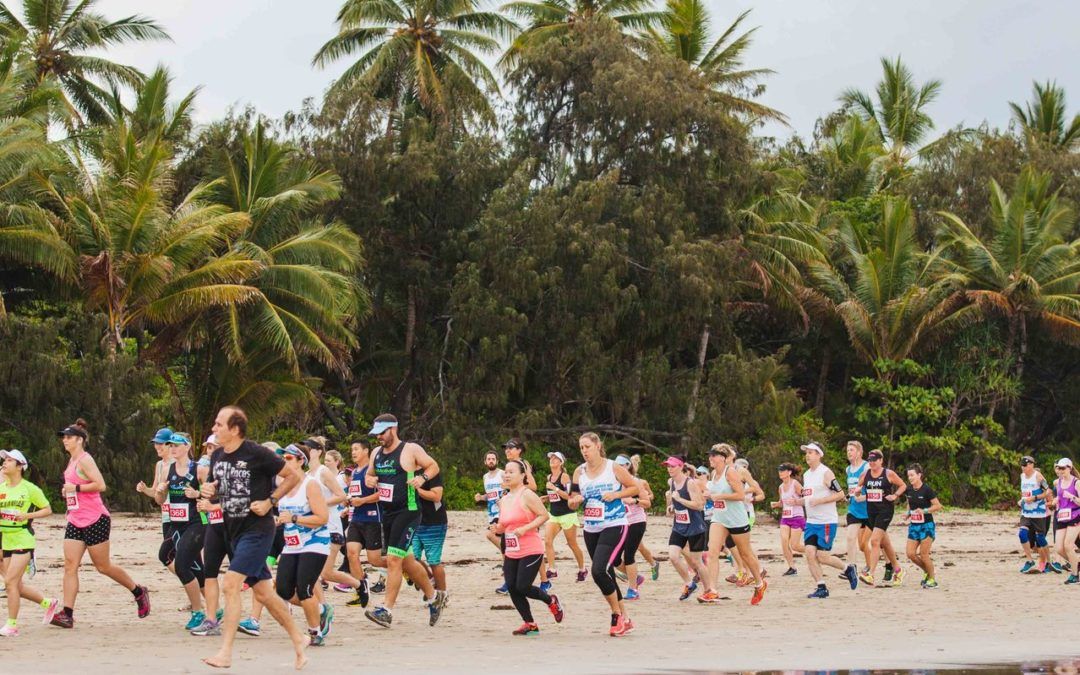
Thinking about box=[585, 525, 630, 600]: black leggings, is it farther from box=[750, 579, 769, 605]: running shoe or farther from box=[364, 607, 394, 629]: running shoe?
box=[750, 579, 769, 605]: running shoe

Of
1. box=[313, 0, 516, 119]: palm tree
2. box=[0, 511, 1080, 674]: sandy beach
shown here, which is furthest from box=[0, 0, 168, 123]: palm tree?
box=[0, 511, 1080, 674]: sandy beach

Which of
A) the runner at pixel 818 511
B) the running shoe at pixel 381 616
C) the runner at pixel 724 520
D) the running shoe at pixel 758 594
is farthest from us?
the runner at pixel 818 511

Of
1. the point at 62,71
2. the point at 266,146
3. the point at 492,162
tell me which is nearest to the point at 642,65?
the point at 492,162

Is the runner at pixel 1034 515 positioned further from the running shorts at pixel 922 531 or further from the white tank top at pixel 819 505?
the white tank top at pixel 819 505

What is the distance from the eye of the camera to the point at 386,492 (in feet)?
41.5

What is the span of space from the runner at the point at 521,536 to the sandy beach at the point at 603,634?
0.48 meters

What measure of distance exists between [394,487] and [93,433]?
64.5ft

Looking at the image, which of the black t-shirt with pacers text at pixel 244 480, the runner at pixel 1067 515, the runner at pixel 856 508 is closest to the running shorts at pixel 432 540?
→ the black t-shirt with pacers text at pixel 244 480

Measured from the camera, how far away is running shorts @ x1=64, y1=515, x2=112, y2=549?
11812 mm

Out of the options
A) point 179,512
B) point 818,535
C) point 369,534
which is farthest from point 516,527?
point 818,535

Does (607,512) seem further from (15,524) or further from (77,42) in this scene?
(77,42)

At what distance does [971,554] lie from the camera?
972 inches

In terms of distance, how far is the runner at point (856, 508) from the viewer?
17000 millimetres

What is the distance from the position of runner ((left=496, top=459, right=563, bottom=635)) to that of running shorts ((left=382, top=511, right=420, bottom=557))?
0.99 m
